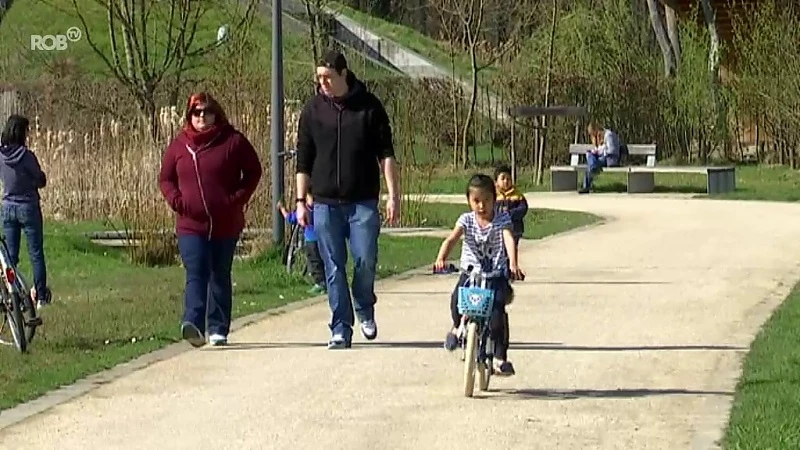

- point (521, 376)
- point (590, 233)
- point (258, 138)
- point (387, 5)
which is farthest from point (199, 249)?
point (387, 5)

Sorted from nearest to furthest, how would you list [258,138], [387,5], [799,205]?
[258,138]
[799,205]
[387,5]

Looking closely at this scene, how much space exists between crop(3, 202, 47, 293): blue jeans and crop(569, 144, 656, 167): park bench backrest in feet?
63.1

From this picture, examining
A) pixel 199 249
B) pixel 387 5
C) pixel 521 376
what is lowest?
pixel 521 376

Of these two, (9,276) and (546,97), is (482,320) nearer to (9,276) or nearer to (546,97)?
(9,276)

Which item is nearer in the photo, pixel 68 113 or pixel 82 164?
pixel 82 164

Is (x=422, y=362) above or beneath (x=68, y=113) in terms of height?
beneath

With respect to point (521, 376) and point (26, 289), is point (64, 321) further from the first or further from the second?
point (521, 376)

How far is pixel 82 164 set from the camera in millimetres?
21281

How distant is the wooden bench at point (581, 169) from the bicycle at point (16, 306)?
816 inches

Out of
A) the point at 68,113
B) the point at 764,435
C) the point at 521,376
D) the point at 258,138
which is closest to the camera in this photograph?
the point at 764,435

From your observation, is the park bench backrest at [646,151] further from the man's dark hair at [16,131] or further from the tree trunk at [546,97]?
the man's dark hair at [16,131]

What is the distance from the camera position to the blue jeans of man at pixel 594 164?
1226 inches

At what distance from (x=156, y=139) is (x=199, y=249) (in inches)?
344

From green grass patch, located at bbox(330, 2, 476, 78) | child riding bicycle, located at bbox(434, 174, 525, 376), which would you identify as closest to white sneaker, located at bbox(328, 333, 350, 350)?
child riding bicycle, located at bbox(434, 174, 525, 376)
